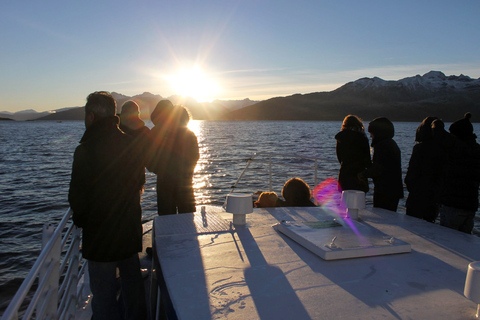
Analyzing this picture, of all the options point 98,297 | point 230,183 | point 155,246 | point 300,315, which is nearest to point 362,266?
point 300,315

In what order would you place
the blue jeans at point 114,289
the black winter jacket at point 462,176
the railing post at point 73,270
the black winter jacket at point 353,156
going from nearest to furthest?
the blue jeans at point 114,289
the railing post at point 73,270
the black winter jacket at point 462,176
the black winter jacket at point 353,156

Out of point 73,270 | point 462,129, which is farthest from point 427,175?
point 73,270

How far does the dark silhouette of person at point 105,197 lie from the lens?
1.91 metres

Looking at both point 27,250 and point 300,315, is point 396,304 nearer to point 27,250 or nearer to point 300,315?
point 300,315

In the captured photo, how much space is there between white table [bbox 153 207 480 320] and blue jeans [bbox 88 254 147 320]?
25 cm

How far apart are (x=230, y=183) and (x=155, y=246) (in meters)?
12.4

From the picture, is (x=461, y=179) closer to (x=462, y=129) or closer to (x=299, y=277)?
(x=462, y=129)

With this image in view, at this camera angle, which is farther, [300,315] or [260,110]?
[260,110]

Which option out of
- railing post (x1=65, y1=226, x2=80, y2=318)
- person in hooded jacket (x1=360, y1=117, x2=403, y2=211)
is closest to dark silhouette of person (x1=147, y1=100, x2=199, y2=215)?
railing post (x1=65, y1=226, x2=80, y2=318)

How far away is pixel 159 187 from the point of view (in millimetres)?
3359

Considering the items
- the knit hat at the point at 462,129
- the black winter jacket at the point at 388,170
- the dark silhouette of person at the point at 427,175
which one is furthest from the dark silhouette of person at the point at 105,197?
the knit hat at the point at 462,129

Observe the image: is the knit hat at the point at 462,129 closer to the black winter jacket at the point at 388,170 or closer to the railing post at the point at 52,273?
the black winter jacket at the point at 388,170

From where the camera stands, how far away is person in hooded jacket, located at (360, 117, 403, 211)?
3430 millimetres

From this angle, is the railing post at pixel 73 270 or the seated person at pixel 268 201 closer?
the railing post at pixel 73 270
